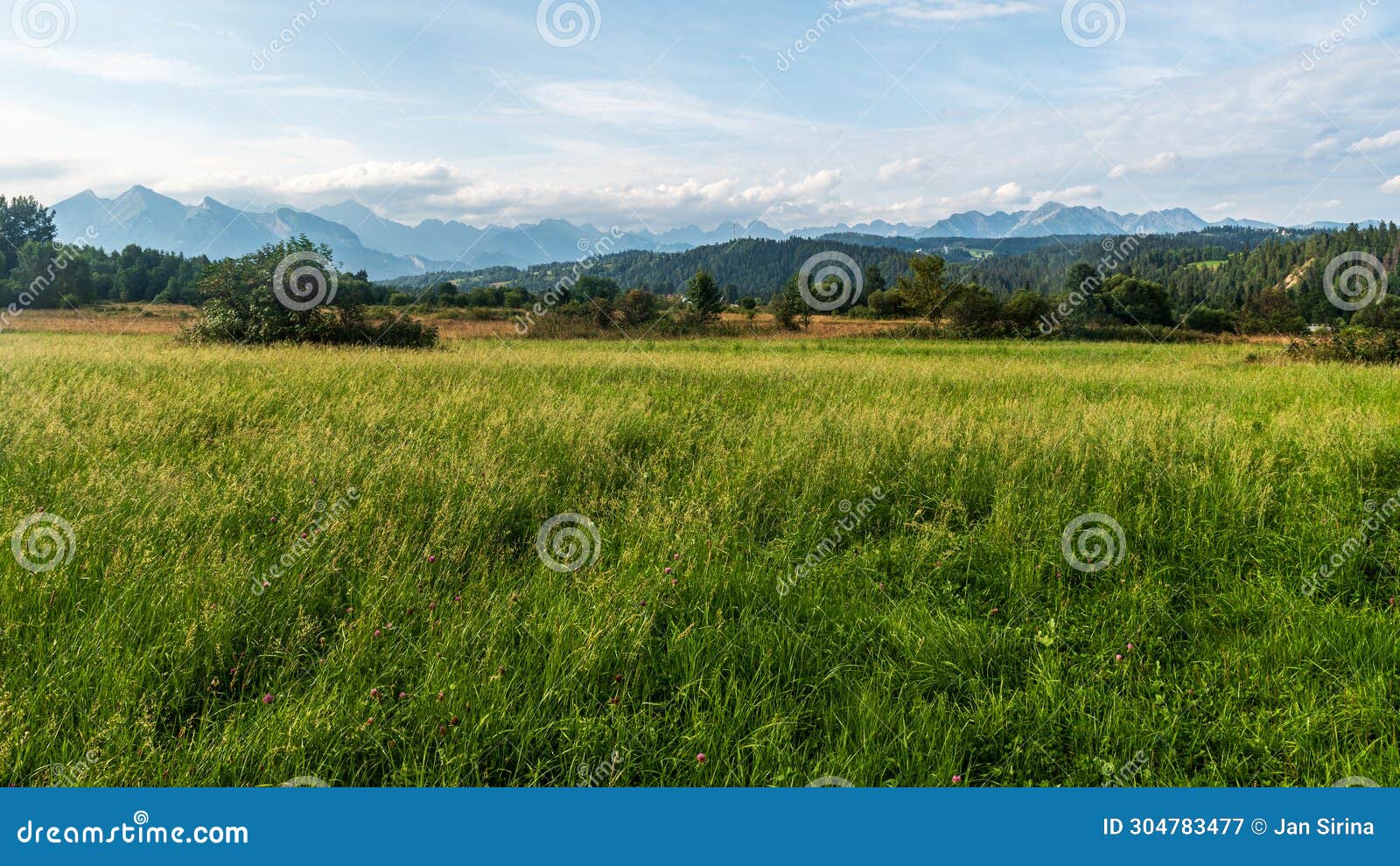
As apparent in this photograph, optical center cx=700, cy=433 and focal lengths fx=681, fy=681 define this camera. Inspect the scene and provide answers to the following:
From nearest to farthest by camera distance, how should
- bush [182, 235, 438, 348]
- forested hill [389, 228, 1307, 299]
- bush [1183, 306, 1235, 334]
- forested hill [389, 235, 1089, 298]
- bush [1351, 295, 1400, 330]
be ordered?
bush [182, 235, 438, 348] < bush [1351, 295, 1400, 330] < bush [1183, 306, 1235, 334] < forested hill [389, 228, 1307, 299] < forested hill [389, 235, 1089, 298]

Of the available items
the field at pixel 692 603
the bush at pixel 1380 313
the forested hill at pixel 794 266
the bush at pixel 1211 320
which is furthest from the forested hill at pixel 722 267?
the field at pixel 692 603

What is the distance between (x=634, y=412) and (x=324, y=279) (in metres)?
22.3

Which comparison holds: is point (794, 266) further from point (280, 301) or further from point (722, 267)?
point (280, 301)

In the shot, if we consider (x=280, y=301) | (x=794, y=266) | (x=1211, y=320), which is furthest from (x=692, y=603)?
(x=794, y=266)

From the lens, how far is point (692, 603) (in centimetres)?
394

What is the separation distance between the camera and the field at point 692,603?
2.90m

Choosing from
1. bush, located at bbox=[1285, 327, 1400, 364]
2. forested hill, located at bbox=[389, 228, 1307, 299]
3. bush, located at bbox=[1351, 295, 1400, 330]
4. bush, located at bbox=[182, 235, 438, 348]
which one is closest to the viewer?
bush, located at bbox=[1285, 327, 1400, 364]

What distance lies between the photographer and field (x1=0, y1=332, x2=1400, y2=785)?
290 cm

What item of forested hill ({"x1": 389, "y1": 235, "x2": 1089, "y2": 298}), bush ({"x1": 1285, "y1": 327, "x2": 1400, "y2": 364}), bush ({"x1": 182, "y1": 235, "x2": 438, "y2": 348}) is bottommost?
bush ({"x1": 1285, "y1": 327, "x2": 1400, "y2": 364})

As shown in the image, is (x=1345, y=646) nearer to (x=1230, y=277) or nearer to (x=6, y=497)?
(x=6, y=497)

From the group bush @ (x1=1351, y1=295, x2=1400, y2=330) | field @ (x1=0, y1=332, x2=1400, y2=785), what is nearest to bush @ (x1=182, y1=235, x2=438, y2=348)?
field @ (x1=0, y1=332, x2=1400, y2=785)

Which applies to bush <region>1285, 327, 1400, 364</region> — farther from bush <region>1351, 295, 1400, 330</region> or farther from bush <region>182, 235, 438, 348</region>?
bush <region>182, 235, 438, 348</region>

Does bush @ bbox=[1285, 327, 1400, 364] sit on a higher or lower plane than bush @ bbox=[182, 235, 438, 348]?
lower

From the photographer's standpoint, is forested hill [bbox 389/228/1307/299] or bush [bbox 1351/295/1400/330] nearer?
bush [bbox 1351/295/1400/330]
